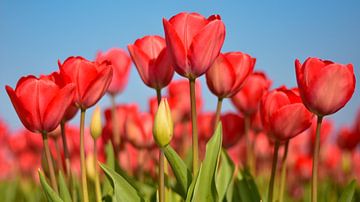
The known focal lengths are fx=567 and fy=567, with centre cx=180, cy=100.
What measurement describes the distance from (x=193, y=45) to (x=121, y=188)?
1.13ft

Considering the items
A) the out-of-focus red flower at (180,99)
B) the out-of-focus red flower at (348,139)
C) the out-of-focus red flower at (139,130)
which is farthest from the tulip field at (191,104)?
the out-of-focus red flower at (348,139)

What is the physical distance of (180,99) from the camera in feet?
7.71

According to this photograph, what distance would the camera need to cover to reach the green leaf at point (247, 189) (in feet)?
5.01

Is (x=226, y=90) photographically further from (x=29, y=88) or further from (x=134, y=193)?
(x=29, y=88)

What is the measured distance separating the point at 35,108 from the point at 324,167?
316cm

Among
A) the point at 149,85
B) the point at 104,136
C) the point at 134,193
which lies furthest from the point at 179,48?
the point at 104,136

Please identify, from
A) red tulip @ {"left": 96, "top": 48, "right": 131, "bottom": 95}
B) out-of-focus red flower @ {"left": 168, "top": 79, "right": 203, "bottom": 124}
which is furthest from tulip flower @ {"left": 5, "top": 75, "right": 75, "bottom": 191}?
out-of-focus red flower @ {"left": 168, "top": 79, "right": 203, "bottom": 124}

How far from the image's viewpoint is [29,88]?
123 cm

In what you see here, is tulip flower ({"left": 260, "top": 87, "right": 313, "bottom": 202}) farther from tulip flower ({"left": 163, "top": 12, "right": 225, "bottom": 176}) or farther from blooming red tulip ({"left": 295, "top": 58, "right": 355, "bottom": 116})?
tulip flower ({"left": 163, "top": 12, "right": 225, "bottom": 176})

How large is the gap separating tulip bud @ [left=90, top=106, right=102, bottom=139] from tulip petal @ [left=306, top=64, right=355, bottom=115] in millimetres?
538

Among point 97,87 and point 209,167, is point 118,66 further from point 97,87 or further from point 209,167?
point 209,167

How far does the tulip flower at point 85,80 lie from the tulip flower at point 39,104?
54mm

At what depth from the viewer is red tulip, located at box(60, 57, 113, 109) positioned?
128cm

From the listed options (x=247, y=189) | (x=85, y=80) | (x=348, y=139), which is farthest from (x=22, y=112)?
(x=348, y=139)
